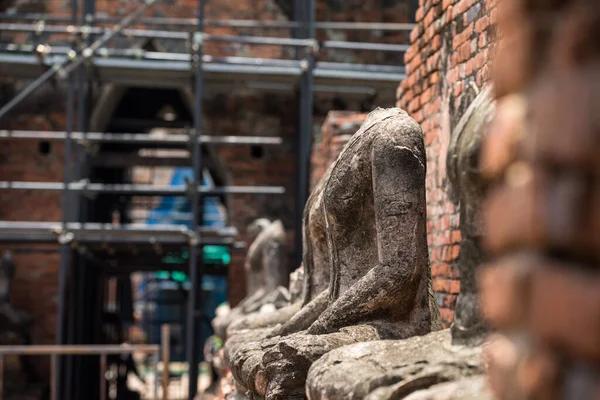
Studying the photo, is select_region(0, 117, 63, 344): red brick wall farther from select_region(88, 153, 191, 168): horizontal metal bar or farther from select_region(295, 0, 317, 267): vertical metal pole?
select_region(295, 0, 317, 267): vertical metal pole

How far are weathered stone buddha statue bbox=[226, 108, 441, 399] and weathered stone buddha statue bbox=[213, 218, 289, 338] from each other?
14.3 feet

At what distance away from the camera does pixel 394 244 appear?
142 inches

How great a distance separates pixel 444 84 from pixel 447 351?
3.38 meters

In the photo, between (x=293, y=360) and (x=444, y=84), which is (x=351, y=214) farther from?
(x=444, y=84)

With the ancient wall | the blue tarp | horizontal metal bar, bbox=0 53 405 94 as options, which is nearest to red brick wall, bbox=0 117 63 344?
the ancient wall

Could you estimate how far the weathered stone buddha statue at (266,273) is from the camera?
843 cm

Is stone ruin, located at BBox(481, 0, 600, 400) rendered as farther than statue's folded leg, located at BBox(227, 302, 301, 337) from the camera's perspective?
No

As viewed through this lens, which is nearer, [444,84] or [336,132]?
[444,84]

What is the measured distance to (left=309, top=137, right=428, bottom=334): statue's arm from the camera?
3596 mm

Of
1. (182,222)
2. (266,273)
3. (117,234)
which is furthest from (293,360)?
(182,222)

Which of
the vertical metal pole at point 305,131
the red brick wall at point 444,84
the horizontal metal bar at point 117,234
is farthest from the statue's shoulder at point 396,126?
the vertical metal pole at point 305,131

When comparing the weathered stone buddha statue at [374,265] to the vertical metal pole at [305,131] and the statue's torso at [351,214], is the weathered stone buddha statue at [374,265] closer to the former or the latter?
the statue's torso at [351,214]

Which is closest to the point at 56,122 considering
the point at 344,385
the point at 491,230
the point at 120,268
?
the point at 120,268

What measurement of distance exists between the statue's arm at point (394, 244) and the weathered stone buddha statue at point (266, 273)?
460 centimetres
